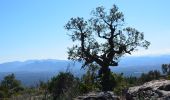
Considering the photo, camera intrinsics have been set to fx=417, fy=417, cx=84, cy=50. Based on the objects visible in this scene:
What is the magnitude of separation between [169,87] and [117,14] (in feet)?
78.8

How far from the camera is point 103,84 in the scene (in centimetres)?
3244

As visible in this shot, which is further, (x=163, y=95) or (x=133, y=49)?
(x=133, y=49)

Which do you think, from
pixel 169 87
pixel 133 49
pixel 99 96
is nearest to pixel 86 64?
pixel 133 49

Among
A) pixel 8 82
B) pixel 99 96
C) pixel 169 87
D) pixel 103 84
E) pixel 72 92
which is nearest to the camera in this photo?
pixel 72 92

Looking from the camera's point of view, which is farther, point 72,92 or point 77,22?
point 77,22

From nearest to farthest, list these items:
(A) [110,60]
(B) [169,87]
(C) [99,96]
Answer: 1. (C) [99,96]
2. (B) [169,87]
3. (A) [110,60]

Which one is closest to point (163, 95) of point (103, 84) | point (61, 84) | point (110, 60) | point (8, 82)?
point (61, 84)

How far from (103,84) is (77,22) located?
8089mm

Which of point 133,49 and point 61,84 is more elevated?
point 133,49

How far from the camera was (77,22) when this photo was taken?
38250mm

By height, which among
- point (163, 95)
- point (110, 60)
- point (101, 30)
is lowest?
point (163, 95)

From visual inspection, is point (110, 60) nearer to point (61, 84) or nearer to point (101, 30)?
point (101, 30)

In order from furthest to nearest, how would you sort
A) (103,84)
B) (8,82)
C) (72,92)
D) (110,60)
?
(8,82) < (110,60) < (103,84) < (72,92)

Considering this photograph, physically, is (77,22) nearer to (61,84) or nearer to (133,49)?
(133,49)
